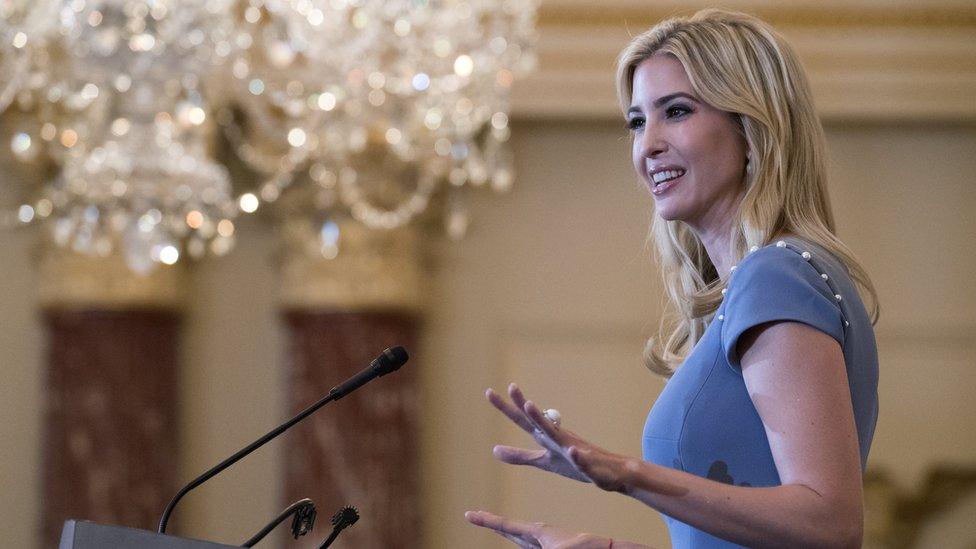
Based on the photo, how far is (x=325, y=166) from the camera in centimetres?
434

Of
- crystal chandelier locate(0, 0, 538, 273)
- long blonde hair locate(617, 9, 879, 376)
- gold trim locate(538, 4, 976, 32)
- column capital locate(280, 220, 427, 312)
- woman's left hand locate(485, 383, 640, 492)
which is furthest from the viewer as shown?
gold trim locate(538, 4, 976, 32)

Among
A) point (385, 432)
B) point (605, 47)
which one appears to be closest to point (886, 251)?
point (605, 47)

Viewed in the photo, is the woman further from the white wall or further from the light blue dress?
the white wall

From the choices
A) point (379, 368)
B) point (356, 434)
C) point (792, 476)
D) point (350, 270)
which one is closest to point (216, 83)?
point (350, 270)

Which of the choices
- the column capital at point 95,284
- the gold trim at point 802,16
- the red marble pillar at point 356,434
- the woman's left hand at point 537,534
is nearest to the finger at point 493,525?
the woman's left hand at point 537,534

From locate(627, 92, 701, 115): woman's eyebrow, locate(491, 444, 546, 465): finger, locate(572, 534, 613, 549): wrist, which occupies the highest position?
locate(627, 92, 701, 115): woman's eyebrow

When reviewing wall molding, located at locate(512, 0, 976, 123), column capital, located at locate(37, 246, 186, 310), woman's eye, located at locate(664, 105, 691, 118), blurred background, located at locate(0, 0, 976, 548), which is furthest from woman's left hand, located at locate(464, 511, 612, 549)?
wall molding, located at locate(512, 0, 976, 123)

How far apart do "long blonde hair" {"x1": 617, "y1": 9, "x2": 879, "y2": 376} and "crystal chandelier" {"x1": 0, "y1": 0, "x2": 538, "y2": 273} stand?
172 cm

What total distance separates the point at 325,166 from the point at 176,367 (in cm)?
89

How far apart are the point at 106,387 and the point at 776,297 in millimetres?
3395

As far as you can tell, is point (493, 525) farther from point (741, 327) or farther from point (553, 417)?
point (741, 327)

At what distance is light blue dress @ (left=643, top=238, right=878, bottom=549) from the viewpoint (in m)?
1.44

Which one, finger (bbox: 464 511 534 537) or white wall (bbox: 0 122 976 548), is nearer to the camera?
finger (bbox: 464 511 534 537)

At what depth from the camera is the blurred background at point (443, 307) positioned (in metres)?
4.40
